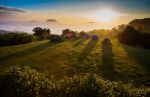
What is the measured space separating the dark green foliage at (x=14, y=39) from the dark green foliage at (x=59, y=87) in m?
29.9

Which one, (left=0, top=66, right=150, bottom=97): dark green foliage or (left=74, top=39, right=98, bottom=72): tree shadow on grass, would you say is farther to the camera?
(left=74, top=39, right=98, bottom=72): tree shadow on grass

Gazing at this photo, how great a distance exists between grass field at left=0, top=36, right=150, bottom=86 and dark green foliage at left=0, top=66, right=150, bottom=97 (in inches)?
403

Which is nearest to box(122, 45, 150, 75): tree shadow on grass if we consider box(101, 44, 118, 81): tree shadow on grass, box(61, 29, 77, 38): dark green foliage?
box(101, 44, 118, 81): tree shadow on grass

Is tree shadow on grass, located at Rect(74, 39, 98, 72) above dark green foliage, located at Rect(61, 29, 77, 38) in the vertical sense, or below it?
below

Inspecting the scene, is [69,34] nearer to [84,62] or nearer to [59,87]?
[84,62]

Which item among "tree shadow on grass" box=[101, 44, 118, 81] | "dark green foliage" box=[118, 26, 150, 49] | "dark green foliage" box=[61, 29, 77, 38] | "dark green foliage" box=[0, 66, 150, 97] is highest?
"dark green foliage" box=[61, 29, 77, 38]

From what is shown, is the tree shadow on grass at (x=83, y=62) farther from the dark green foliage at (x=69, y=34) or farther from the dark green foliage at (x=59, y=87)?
the dark green foliage at (x=69, y=34)

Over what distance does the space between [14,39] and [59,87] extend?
1293 inches

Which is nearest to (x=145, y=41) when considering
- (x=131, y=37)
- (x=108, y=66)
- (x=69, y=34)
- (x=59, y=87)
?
(x=131, y=37)

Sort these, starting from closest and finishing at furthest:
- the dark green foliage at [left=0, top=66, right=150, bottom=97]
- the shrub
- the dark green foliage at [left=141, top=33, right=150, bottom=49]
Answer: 1. the dark green foliage at [left=0, top=66, right=150, bottom=97]
2. the dark green foliage at [left=141, top=33, right=150, bottom=49]
3. the shrub

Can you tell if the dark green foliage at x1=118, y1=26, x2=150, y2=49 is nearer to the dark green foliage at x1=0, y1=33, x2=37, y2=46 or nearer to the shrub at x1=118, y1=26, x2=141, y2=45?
the shrub at x1=118, y1=26, x2=141, y2=45

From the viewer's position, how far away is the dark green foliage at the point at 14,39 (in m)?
42.1

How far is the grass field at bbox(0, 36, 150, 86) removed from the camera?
25.2m

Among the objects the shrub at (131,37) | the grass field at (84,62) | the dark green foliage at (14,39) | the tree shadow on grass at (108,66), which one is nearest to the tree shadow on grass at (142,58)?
the grass field at (84,62)
